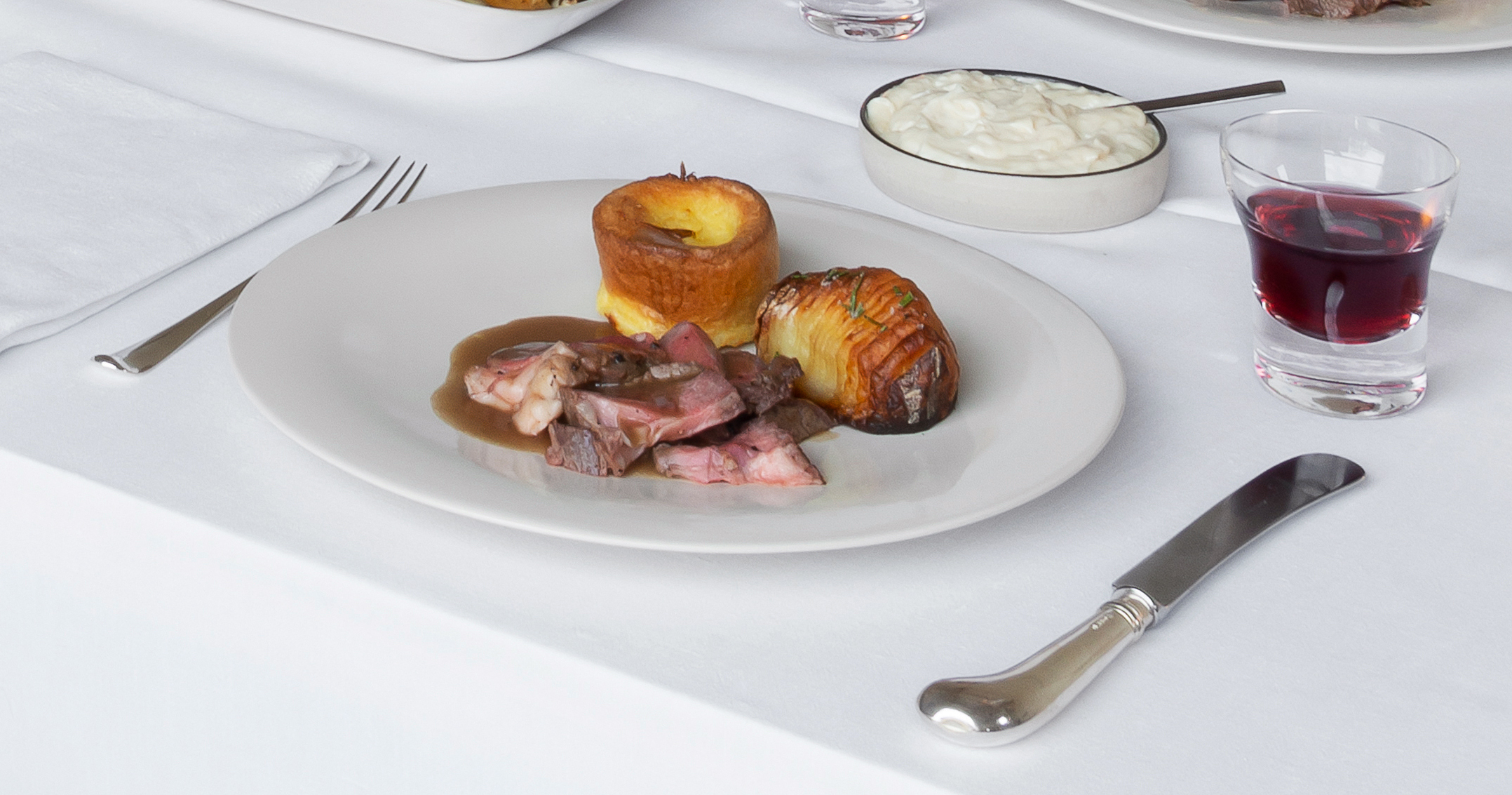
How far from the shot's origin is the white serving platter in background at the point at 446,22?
1711 mm

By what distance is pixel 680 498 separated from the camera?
95 cm

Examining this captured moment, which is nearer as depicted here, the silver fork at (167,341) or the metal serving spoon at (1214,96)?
the silver fork at (167,341)

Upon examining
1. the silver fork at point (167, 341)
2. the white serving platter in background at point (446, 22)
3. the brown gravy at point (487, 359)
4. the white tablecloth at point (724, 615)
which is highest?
the white serving platter in background at point (446, 22)

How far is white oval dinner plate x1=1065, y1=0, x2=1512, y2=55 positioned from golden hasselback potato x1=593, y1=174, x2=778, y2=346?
87 centimetres

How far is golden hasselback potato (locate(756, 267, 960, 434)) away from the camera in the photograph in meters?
1.05

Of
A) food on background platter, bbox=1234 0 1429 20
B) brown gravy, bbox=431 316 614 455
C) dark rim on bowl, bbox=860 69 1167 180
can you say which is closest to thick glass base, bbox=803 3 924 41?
dark rim on bowl, bbox=860 69 1167 180

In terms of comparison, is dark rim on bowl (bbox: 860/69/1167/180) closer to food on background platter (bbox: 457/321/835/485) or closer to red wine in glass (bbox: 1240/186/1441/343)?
red wine in glass (bbox: 1240/186/1441/343)

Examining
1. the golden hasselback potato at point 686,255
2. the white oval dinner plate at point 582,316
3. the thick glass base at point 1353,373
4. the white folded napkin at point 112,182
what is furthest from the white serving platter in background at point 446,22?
the thick glass base at point 1353,373

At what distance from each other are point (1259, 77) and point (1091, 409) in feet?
3.28

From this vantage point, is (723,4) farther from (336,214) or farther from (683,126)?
(336,214)

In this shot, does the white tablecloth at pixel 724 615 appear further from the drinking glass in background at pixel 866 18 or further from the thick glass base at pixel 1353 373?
the drinking glass in background at pixel 866 18

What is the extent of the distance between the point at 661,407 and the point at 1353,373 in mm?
610

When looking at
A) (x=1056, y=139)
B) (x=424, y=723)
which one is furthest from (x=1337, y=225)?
(x=424, y=723)

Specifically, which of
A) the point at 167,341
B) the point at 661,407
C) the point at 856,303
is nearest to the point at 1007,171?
the point at 856,303
